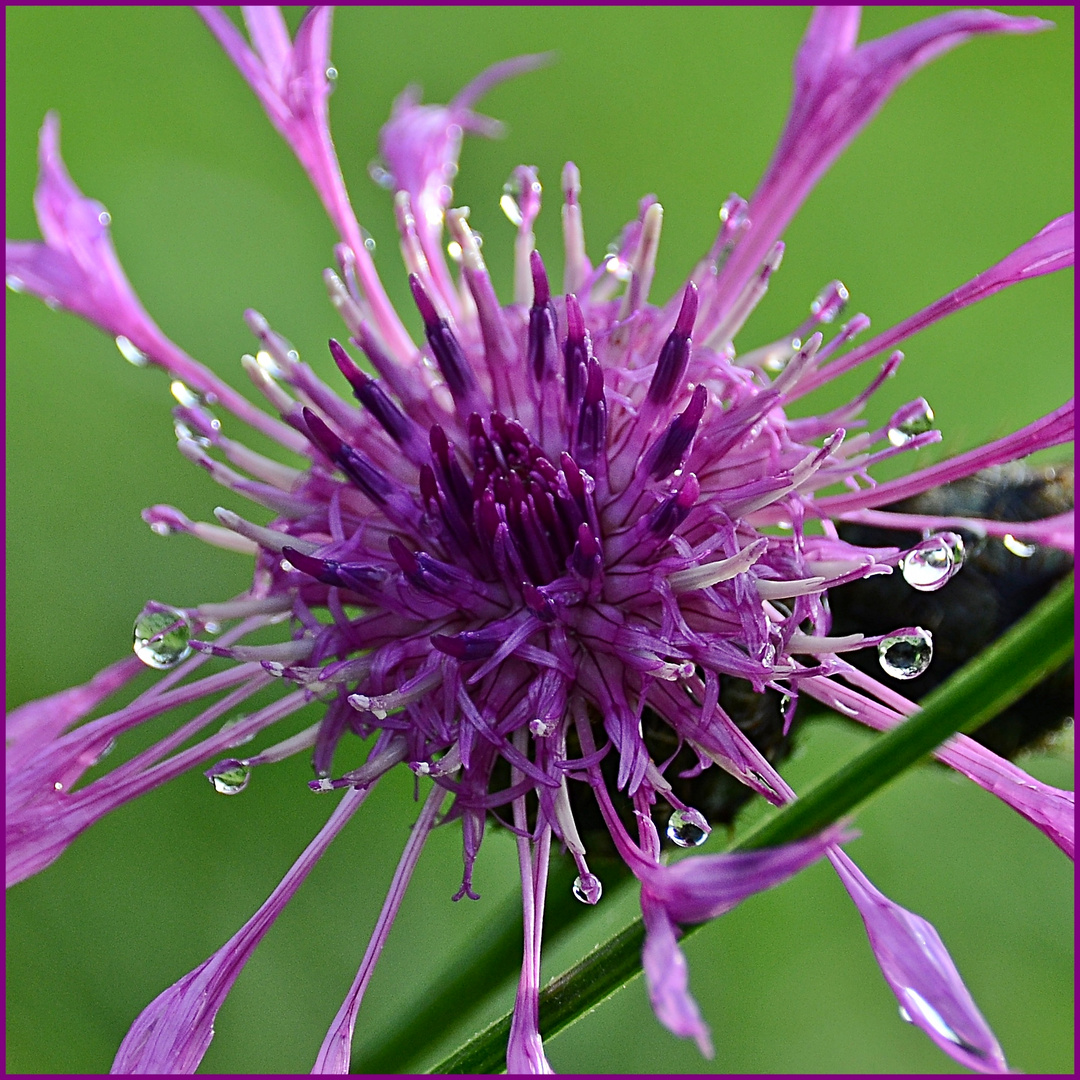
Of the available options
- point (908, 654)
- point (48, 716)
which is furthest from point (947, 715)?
point (48, 716)

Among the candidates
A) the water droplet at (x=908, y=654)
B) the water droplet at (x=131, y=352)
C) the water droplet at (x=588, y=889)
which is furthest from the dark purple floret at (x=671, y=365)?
the water droplet at (x=131, y=352)

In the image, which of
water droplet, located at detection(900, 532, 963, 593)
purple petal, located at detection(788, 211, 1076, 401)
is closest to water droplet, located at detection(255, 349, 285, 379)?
purple petal, located at detection(788, 211, 1076, 401)

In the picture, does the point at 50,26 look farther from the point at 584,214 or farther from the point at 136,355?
the point at 136,355

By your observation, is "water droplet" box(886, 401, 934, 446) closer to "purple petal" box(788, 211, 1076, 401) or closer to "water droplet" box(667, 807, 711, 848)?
"purple petal" box(788, 211, 1076, 401)

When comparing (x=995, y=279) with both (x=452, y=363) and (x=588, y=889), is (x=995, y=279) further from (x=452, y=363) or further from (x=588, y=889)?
(x=588, y=889)

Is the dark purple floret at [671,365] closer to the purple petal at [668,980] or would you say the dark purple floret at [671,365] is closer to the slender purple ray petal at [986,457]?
Answer: the slender purple ray petal at [986,457]

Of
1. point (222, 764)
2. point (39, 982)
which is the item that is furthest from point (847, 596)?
point (39, 982)
